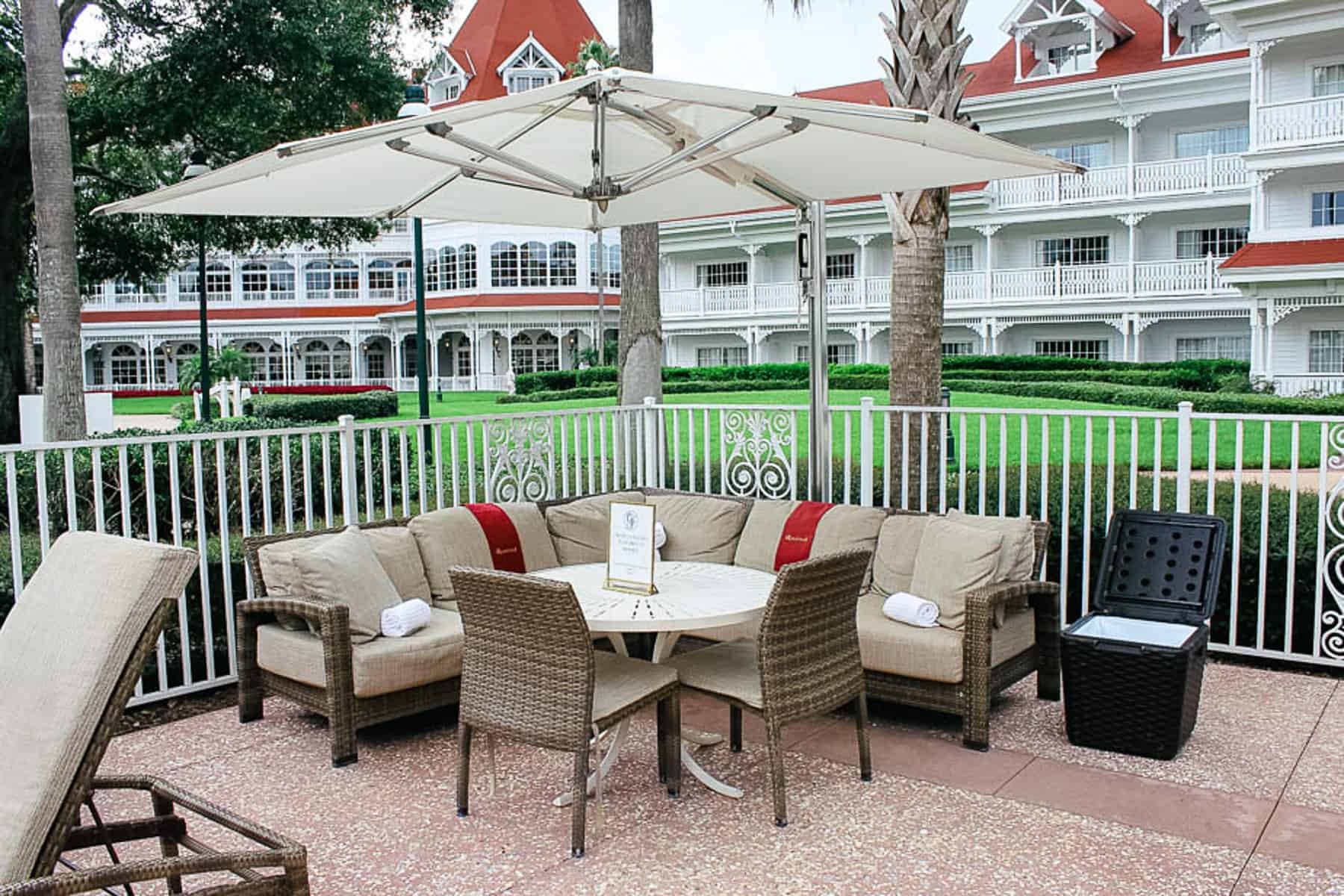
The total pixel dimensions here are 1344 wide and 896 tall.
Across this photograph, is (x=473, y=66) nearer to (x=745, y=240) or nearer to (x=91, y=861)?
(x=745, y=240)

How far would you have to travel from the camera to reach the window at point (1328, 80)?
20406 mm

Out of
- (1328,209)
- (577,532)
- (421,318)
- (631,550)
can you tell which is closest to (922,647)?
(631,550)

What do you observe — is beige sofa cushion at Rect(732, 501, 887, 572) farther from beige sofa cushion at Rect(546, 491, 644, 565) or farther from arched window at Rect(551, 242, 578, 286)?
arched window at Rect(551, 242, 578, 286)

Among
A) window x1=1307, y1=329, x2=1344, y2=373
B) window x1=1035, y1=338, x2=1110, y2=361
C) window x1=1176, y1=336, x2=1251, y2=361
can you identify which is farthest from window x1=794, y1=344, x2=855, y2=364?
window x1=1307, y1=329, x2=1344, y2=373

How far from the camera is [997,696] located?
532cm

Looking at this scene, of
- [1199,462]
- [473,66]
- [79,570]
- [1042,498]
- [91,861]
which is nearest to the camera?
[79,570]

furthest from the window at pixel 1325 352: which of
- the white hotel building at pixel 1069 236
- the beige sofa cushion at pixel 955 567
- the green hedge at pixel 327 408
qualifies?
the beige sofa cushion at pixel 955 567

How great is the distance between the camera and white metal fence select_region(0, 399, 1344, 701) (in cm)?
533

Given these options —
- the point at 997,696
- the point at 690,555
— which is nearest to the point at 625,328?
the point at 690,555

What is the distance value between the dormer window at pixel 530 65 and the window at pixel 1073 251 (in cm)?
1697

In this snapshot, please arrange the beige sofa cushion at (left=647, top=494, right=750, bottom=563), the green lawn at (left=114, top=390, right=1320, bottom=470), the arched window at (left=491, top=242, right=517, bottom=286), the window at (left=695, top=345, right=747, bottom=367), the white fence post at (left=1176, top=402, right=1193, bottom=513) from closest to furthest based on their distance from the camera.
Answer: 1. the white fence post at (left=1176, top=402, right=1193, bottom=513)
2. the beige sofa cushion at (left=647, top=494, right=750, bottom=563)
3. the green lawn at (left=114, top=390, right=1320, bottom=470)
4. the window at (left=695, top=345, right=747, bottom=367)
5. the arched window at (left=491, top=242, right=517, bottom=286)

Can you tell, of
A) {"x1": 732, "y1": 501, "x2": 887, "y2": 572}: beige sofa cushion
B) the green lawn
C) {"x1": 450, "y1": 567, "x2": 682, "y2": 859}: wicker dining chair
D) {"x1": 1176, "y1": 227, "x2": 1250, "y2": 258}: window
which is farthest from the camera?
{"x1": 1176, "y1": 227, "x2": 1250, "y2": 258}: window

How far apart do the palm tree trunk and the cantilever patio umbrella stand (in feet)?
4.62

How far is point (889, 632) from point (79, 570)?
128 inches
